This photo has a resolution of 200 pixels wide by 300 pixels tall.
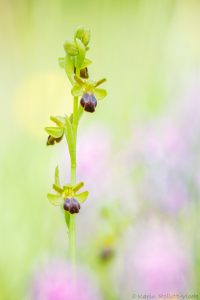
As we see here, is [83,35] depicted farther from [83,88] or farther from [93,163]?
[93,163]

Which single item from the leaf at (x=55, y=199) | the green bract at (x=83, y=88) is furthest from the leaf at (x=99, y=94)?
the leaf at (x=55, y=199)

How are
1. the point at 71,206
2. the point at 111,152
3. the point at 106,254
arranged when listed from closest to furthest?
the point at 71,206, the point at 106,254, the point at 111,152

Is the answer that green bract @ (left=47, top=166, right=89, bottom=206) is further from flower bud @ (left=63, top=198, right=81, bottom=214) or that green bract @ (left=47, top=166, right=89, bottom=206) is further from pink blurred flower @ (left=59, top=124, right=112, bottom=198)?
pink blurred flower @ (left=59, top=124, right=112, bottom=198)

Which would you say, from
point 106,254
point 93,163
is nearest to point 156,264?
point 106,254

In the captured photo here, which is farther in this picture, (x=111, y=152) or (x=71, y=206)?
(x=111, y=152)

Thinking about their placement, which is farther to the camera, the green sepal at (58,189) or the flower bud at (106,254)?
the flower bud at (106,254)

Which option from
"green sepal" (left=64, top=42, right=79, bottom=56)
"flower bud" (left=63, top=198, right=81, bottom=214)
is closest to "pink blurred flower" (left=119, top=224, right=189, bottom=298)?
"flower bud" (left=63, top=198, right=81, bottom=214)

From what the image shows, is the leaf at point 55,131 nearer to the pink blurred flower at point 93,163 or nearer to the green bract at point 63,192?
the green bract at point 63,192

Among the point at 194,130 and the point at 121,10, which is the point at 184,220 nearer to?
the point at 194,130
